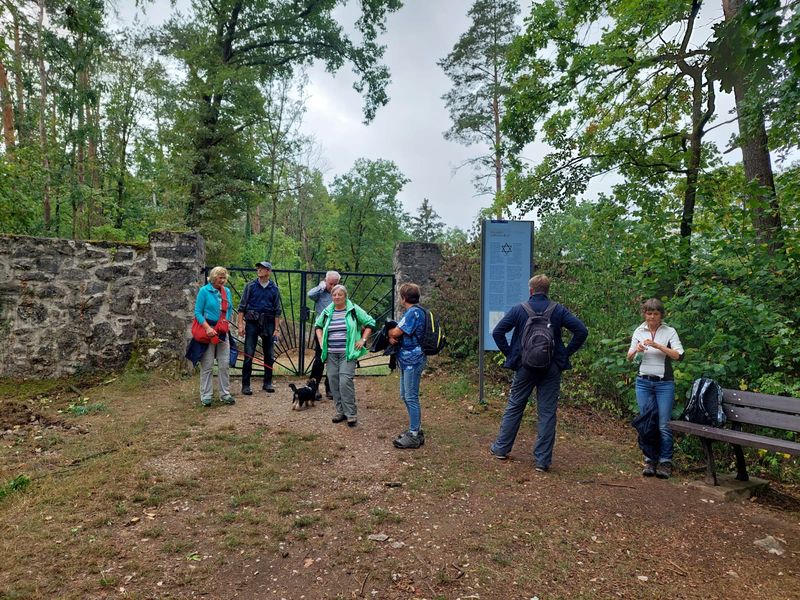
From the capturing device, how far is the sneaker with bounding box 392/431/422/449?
438cm

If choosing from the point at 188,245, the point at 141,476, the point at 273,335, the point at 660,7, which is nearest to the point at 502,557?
the point at 141,476

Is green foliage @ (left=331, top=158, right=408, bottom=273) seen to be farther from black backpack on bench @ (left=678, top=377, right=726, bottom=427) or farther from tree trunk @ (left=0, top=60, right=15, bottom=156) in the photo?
black backpack on bench @ (left=678, top=377, right=726, bottom=427)

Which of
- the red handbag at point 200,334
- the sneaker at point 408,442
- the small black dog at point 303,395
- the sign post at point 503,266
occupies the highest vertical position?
the sign post at point 503,266

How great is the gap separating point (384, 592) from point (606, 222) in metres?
5.03

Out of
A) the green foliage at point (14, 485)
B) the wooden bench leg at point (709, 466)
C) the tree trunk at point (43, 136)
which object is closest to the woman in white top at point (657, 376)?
the wooden bench leg at point (709, 466)

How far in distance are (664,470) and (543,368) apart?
4.70 feet

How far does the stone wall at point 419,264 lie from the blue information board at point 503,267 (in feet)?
7.02

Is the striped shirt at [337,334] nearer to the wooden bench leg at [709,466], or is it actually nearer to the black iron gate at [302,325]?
the black iron gate at [302,325]

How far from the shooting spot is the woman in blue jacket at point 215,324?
5.29m

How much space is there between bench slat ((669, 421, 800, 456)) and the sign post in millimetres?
2164

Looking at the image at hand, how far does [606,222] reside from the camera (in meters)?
5.79

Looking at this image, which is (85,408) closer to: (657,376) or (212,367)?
(212,367)

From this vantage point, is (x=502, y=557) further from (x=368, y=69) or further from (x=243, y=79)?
(x=368, y=69)

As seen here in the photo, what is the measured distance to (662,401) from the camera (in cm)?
393
